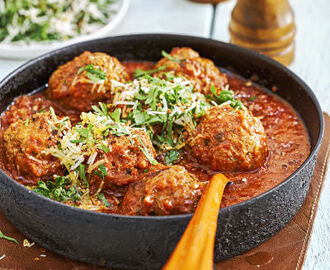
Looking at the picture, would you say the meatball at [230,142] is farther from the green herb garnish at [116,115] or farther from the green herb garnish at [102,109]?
the green herb garnish at [102,109]

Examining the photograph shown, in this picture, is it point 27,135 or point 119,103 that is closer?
point 27,135

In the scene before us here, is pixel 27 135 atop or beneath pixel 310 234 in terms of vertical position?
atop

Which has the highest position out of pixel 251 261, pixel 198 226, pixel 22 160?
pixel 198 226

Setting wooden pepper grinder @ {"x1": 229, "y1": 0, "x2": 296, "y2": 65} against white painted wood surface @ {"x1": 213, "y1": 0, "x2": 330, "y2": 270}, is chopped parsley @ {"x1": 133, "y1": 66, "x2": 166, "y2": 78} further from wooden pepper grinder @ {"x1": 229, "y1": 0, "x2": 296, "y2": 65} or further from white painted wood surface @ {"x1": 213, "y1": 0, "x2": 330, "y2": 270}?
white painted wood surface @ {"x1": 213, "y1": 0, "x2": 330, "y2": 270}

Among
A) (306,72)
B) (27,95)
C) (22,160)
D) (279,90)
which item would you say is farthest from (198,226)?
(306,72)

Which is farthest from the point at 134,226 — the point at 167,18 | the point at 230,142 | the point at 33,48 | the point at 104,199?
the point at 167,18

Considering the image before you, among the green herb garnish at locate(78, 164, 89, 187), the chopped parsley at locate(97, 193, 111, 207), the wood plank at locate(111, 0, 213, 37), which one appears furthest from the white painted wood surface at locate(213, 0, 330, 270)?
the green herb garnish at locate(78, 164, 89, 187)

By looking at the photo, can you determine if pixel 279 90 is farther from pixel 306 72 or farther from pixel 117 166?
pixel 117 166
